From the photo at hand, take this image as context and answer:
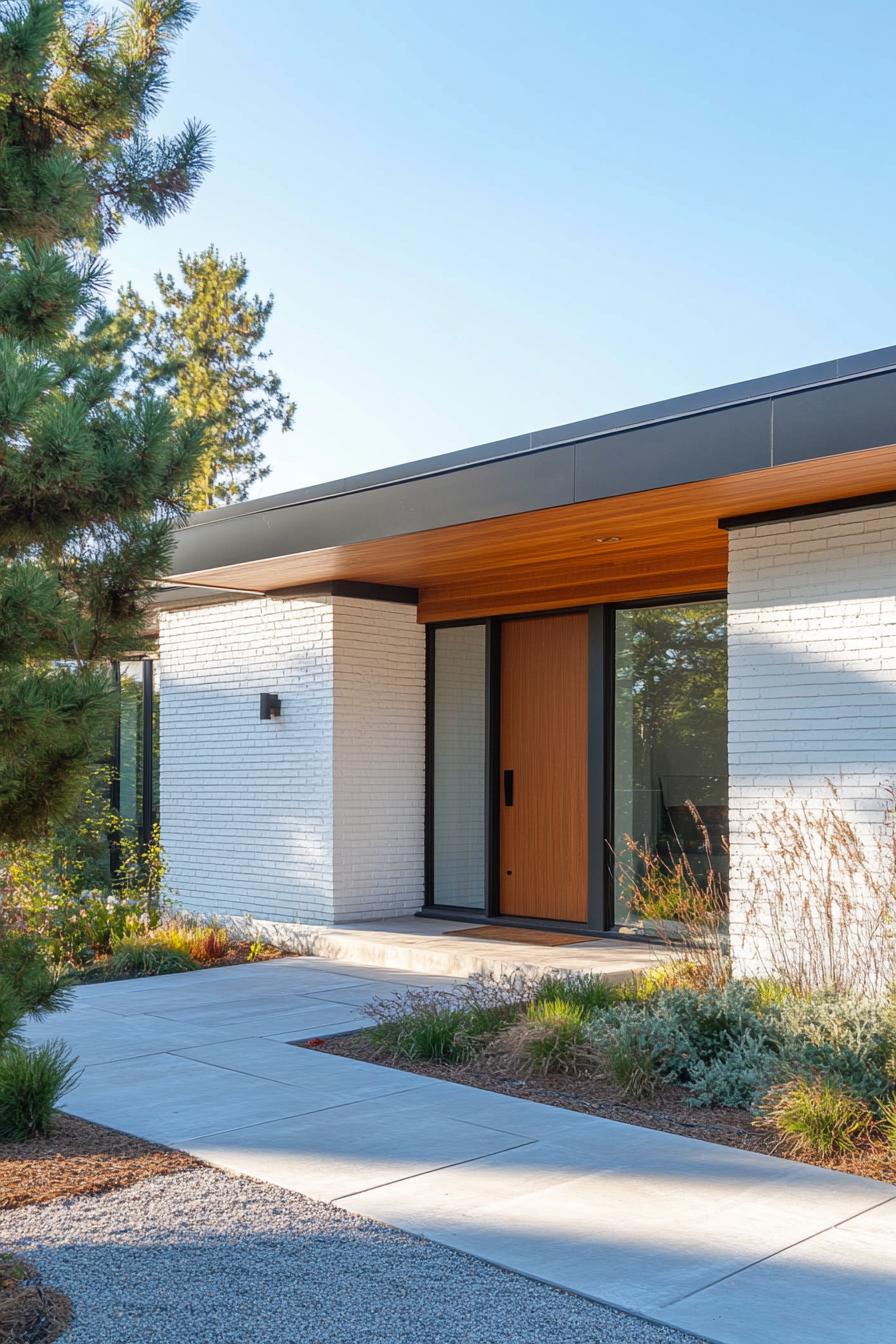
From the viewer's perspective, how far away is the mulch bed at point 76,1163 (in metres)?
4.16

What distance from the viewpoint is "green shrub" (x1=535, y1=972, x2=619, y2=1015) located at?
246 inches

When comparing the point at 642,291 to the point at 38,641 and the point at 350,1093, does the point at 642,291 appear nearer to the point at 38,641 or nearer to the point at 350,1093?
the point at 350,1093

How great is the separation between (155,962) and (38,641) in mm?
5978

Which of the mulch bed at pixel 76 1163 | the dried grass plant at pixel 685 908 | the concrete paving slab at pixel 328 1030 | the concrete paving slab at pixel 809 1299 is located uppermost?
the dried grass plant at pixel 685 908

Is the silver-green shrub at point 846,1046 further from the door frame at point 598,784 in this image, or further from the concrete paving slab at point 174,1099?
the door frame at point 598,784

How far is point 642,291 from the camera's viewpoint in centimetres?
1752

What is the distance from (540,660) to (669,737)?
147 cm

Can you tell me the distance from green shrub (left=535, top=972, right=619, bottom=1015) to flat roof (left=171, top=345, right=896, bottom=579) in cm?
258

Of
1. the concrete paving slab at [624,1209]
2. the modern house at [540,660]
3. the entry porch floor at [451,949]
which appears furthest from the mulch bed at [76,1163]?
the modern house at [540,660]

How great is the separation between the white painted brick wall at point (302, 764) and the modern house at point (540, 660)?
0.03 meters

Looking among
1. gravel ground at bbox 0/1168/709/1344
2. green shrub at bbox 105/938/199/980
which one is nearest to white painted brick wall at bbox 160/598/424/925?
green shrub at bbox 105/938/199/980

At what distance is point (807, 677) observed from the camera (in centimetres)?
698

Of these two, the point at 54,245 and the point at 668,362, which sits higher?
the point at 668,362

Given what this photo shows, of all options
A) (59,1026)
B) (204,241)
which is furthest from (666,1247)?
(204,241)
